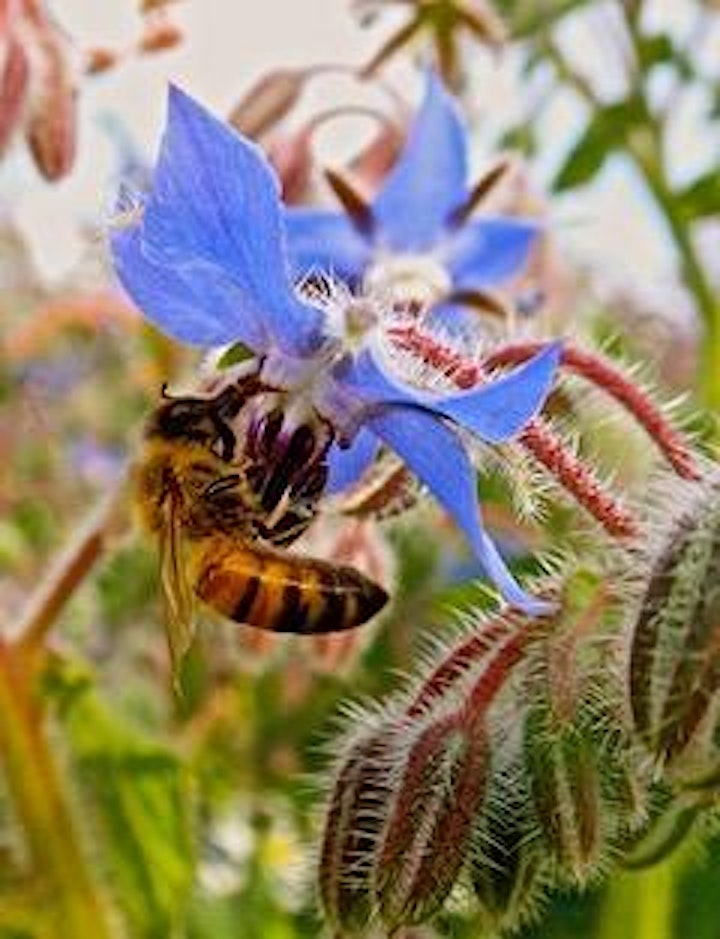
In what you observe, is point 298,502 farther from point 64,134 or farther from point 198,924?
point 198,924

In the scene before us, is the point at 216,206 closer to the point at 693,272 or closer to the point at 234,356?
the point at 234,356

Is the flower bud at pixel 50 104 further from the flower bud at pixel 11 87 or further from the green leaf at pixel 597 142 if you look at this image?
the green leaf at pixel 597 142

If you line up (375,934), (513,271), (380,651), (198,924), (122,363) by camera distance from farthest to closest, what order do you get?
(122,363), (380,651), (513,271), (198,924), (375,934)

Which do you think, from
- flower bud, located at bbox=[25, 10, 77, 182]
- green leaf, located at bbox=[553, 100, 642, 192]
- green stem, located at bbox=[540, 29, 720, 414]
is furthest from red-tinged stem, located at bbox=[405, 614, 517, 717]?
green leaf, located at bbox=[553, 100, 642, 192]

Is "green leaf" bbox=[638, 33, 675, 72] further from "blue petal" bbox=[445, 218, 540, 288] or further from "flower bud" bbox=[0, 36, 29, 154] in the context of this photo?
"flower bud" bbox=[0, 36, 29, 154]

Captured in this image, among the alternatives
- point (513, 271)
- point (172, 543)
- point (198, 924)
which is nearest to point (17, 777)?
point (198, 924)

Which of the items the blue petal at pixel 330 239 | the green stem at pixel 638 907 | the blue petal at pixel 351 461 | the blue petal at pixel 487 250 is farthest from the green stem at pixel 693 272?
the blue petal at pixel 351 461
